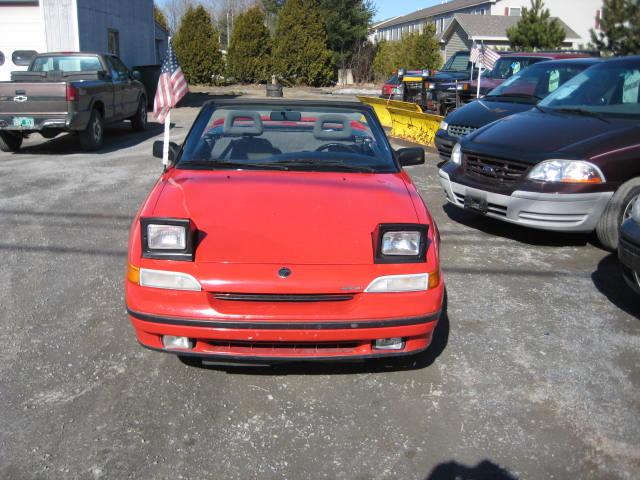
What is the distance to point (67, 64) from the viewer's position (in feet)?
43.1

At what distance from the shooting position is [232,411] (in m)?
3.32

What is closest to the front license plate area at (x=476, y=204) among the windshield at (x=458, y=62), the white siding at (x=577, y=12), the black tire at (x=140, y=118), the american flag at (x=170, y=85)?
the american flag at (x=170, y=85)

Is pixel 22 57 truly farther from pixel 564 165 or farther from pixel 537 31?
pixel 537 31

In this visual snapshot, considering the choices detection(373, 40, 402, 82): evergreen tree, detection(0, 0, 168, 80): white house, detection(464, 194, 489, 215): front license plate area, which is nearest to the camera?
detection(464, 194, 489, 215): front license plate area

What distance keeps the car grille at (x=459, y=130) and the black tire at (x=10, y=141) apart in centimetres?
772

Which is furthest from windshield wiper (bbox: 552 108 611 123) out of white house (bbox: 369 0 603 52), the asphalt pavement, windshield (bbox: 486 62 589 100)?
white house (bbox: 369 0 603 52)

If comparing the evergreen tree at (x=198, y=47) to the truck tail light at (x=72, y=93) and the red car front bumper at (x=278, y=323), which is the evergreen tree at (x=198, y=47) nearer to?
the truck tail light at (x=72, y=93)

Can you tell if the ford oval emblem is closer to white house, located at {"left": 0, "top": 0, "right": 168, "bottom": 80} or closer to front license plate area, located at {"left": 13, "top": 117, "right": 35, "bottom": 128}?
front license plate area, located at {"left": 13, "top": 117, "right": 35, "bottom": 128}

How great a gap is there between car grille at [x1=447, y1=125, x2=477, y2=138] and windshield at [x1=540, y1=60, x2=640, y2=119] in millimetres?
1788

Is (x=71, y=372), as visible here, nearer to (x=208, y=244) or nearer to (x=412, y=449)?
(x=208, y=244)

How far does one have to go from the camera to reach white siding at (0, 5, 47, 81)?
668 inches

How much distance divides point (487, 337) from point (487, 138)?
3.02m

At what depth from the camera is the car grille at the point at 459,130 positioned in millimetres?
9156

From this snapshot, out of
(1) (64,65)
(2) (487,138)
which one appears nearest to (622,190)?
(2) (487,138)
